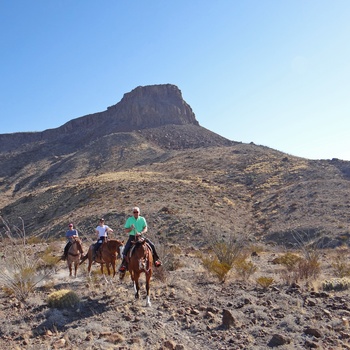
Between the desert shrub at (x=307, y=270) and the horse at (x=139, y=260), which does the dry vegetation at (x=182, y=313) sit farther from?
the horse at (x=139, y=260)

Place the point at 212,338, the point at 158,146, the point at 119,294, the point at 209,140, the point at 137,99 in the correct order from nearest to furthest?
the point at 212,338, the point at 119,294, the point at 158,146, the point at 209,140, the point at 137,99

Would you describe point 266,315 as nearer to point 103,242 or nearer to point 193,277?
point 193,277

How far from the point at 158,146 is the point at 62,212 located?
151ft

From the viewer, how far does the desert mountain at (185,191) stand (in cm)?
3153

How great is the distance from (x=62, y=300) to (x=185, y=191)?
33.3 metres

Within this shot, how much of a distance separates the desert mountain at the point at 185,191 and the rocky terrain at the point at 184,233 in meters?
0.20

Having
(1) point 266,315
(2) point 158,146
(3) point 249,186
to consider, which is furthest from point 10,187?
(1) point 266,315

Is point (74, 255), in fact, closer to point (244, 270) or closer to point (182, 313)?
point (244, 270)

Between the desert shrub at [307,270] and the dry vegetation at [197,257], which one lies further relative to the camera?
the desert shrub at [307,270]

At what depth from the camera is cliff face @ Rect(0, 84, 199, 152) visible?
363 ft

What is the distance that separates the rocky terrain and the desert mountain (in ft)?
0.66

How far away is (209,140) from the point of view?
3620 inches

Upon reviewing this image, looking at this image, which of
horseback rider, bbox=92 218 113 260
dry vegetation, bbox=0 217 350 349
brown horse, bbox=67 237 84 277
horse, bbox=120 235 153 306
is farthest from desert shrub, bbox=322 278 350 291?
brown horse, bbox=67 237 84 277

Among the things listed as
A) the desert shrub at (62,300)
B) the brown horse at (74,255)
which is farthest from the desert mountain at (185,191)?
the desert shrub at (62,300)
